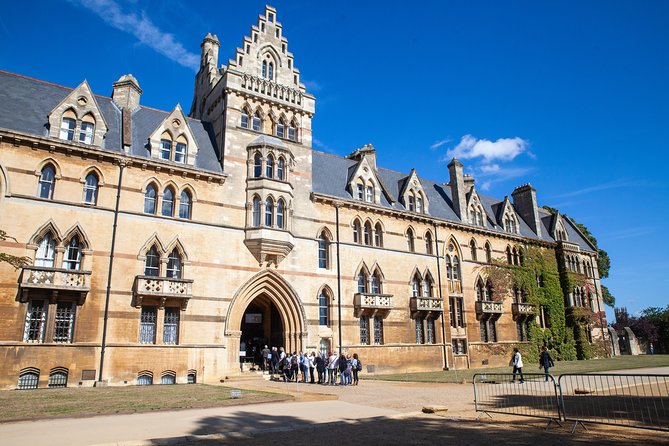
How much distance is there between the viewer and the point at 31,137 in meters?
23.0

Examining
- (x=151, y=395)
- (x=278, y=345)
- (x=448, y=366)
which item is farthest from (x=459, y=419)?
(x=448, y=366)

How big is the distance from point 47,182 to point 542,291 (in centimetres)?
3950

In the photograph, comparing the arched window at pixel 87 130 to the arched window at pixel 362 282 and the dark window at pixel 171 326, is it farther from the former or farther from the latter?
the arched window at pixel 362 282

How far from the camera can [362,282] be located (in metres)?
33.4

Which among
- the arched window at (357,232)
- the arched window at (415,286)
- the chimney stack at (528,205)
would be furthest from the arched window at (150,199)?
the chimney stack at (528,205)

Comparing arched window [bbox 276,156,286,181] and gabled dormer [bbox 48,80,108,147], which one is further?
arched window [bbox 276,156,286,181]

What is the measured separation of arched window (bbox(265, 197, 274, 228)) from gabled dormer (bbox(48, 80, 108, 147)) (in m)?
9.69

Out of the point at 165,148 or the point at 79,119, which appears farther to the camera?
the point at 165,148

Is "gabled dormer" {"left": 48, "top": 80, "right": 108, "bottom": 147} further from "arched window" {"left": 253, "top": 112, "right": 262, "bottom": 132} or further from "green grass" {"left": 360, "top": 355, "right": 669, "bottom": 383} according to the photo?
"green grass" {"left": 360, "top": 355, "right": 669, "bottom": 383}

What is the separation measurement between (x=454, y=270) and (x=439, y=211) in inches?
200

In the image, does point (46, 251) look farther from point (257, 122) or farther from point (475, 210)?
point (475, 210)

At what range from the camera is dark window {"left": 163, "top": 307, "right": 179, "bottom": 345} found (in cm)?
2511

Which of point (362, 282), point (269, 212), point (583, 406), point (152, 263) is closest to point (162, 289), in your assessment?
point (152, 263)

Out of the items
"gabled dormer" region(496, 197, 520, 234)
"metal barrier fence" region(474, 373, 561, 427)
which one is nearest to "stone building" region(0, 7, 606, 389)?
"gabled dormer" region(496, 197, 520, 234)
